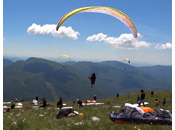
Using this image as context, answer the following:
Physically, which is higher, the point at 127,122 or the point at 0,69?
the point at 0,69

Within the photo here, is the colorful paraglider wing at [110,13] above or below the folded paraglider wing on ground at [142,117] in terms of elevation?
above

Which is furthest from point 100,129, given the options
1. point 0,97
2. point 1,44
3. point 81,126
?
point 1,44

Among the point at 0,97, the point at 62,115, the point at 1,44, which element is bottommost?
the point at 62,115

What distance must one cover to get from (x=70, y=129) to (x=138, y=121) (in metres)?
4.42

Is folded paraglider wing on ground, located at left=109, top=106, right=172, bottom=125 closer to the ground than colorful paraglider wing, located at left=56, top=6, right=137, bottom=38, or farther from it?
closer to the ground

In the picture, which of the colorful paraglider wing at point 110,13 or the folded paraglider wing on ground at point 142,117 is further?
the folded paraglider wing on ground at point 142,117

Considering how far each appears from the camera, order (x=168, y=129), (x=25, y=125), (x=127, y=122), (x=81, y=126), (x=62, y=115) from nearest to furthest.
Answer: (x=168, y=129)
(x=81, y=126)
(x=25, y=125)
(x=127, y=122)
(x=62, y=115)

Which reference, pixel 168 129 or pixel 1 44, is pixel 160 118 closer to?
pixel 168 129

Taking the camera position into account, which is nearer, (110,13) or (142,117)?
(110,13)

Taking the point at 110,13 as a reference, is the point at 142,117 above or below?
below

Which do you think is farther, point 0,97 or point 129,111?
point 129,111

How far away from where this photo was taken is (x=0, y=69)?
5645mm

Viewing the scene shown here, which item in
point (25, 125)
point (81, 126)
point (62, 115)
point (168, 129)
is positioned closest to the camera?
point (168, 129)

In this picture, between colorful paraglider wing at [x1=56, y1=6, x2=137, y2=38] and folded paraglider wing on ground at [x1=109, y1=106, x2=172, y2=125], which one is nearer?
colorful paraglider wing at [x1=56, y1=6, x2=137, y2=38]
